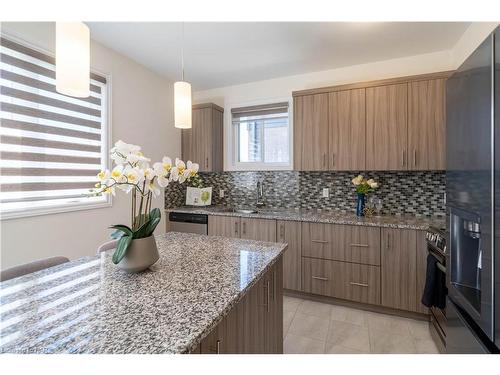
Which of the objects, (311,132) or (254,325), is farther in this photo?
(311,132)

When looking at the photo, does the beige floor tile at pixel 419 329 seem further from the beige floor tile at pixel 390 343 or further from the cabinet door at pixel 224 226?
the cabinet door at pixel 224 226

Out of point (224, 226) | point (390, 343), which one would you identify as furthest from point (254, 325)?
point (224, 226)

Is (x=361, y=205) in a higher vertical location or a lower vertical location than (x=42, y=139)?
lower

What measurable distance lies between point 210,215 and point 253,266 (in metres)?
1.96

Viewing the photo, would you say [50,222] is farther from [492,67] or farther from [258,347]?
[492,67]

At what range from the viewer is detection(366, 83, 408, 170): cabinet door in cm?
242

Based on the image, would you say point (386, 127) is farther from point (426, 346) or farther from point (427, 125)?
point (426, 346)

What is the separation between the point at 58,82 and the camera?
3.18ft

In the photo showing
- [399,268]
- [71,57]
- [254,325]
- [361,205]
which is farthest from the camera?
[361,205]

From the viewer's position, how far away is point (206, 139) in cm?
339

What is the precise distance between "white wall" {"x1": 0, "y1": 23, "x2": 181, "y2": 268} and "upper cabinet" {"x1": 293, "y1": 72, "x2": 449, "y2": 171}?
181 centimetres

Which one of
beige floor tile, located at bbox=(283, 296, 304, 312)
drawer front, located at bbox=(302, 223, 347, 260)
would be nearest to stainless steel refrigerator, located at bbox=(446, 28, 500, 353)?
drawer front, located at bbox=(302, 223, 347, 260)

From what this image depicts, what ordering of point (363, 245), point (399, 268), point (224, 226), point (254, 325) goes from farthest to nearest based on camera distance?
point (224, 226) → point (363, 245) → point (399, 268) → point (254, 325)

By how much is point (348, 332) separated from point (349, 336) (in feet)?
0.18
